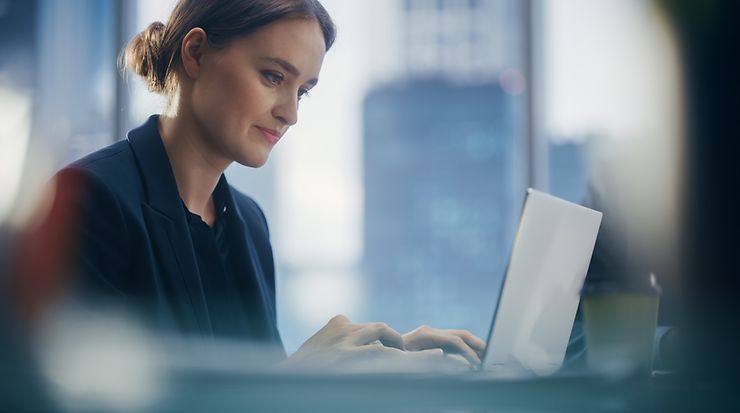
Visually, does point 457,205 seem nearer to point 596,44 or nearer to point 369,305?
point 369,305

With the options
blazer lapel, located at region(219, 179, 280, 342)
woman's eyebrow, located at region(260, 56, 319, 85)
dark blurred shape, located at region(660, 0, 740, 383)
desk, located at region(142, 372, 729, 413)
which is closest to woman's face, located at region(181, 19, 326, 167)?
woman's eyebrow, located at region(260, 56, 319, 85)

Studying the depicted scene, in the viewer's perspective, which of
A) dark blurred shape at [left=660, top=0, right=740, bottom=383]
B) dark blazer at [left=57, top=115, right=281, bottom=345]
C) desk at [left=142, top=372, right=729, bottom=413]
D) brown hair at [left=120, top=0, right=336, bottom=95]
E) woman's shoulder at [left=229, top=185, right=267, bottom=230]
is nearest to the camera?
desk at [left=142, top=372, right=729, bottom=413]

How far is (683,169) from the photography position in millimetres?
830

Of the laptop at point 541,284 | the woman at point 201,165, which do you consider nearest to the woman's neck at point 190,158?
the woman at point 201,165

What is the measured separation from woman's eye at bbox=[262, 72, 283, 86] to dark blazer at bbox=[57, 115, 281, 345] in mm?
207

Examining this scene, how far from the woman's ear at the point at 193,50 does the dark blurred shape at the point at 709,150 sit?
2.46 ft

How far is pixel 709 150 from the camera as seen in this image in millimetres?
837

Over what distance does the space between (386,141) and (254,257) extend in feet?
118

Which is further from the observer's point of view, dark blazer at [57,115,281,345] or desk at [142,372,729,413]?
dark blazer at [57,115,281,345]

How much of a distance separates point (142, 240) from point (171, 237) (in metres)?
0.05

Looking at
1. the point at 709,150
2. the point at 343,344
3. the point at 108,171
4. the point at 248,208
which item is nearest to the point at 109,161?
the point at 108,171

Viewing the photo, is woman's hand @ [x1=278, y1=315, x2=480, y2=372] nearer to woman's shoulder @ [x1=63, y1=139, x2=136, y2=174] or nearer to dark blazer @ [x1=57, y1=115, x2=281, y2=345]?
dark blazer @ [x1=57, y1=115, x2=281, y2=345]

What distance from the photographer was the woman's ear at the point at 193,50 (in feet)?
4.05

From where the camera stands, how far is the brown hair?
1.20 m
